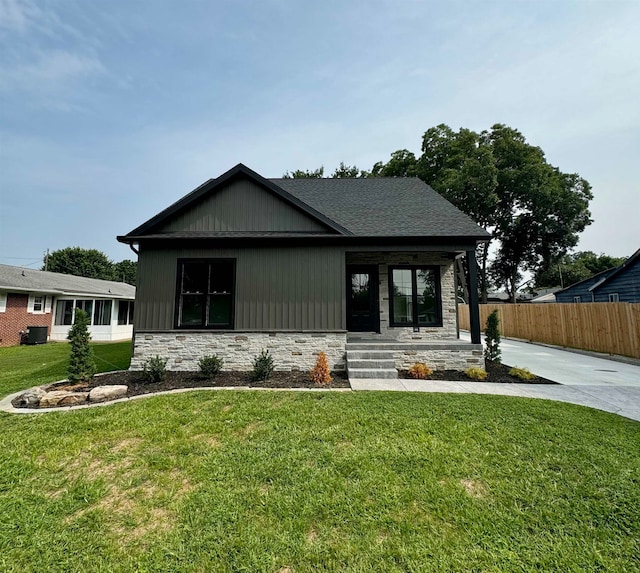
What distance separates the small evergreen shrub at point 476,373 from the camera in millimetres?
6884

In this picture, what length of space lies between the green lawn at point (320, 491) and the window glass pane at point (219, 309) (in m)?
3.41

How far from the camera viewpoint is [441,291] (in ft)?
30.5

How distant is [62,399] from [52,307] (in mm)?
17790

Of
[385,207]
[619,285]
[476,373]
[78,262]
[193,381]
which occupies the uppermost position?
[78,262]

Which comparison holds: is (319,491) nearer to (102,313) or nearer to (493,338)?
(493,338)

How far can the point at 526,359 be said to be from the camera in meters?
10.2

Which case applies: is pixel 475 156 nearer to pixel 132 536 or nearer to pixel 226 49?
pixel 226 49

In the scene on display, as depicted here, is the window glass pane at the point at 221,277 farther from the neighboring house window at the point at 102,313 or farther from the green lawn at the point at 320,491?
the neighboring house window at the point at 102,313

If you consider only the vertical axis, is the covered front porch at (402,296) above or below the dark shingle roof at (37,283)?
below

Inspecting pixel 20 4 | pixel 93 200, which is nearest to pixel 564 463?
pixel 20 4

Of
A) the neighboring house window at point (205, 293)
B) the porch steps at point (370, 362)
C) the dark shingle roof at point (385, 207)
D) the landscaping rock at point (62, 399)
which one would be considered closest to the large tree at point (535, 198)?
the dark shingle roof at point (385, 207)

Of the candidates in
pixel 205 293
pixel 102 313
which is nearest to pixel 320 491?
pixel 205 293

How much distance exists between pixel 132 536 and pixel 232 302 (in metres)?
5.70

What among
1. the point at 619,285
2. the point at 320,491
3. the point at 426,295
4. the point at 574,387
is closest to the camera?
the point at 320,491
